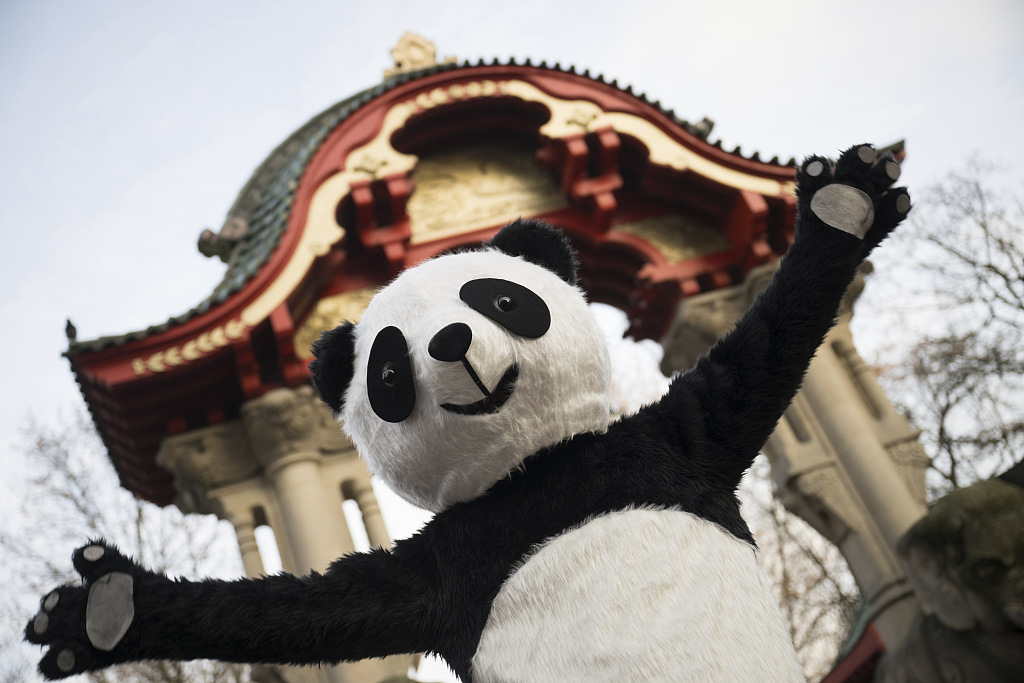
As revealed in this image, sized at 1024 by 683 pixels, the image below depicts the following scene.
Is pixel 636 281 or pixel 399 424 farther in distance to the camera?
pixel 636 281

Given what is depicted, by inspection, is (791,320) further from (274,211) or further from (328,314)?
(274,211)

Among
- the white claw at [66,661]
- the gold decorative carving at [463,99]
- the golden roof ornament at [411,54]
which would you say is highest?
the golden roof ornament at [411,54]

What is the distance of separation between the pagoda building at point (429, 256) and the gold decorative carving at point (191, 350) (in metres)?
0.01

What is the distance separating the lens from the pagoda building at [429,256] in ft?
14.4

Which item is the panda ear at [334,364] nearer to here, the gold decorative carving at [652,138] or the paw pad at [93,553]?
the paw pad at [93,553]

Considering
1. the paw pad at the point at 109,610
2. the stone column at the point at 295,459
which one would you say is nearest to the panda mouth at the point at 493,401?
the paw pad at the point at 109,610

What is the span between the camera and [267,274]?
14.6 feet

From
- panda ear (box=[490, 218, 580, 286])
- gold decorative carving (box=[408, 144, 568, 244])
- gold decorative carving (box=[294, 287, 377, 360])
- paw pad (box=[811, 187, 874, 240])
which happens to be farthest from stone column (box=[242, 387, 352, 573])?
paw pad (box=[811, 187, 874, 240])

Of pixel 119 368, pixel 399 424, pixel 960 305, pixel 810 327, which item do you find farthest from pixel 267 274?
pixel 960 305

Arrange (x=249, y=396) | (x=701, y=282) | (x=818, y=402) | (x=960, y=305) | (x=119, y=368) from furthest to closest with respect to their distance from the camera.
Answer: (x=960, y=305), (x=701, y=282), (x=818, y=402), (x=249, y=396), (x=119, y=368)

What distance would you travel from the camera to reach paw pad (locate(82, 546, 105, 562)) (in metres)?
1.44

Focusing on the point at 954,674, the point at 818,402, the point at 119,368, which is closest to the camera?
the point at 954,674

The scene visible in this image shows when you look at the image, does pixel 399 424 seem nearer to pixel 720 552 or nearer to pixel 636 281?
pixel 720 552

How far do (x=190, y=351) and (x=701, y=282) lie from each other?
3029mm
